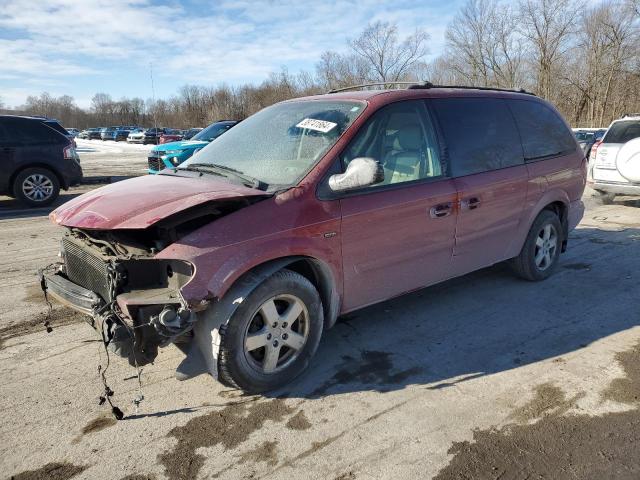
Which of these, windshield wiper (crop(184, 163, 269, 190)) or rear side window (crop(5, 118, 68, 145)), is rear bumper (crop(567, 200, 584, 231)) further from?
rear side window (crop(5, 118, 68, 145))

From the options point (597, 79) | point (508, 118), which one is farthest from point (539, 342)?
point (597, 79)

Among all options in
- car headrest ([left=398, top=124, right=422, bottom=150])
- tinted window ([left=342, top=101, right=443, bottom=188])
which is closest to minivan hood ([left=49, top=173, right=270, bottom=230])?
tinted window ([left=342, top=101, right=443, bottom=188])

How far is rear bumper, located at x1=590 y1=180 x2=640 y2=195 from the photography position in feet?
27.9

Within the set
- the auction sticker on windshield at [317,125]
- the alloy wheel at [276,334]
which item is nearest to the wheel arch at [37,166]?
the auction sticker on windshield at [317,125]

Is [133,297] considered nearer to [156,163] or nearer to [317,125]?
[317,125]

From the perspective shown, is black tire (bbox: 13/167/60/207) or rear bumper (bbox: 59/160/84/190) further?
rear bumper (bbox: 59/160/84/190)

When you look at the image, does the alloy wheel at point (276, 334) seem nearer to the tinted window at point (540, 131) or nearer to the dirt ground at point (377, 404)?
the dirt ground at point (377, 404)

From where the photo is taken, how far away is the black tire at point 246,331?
2.84 meters

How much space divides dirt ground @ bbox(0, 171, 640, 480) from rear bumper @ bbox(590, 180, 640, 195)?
4959 mm

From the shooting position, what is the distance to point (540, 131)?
4902 mm

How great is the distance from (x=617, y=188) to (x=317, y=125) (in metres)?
7.77

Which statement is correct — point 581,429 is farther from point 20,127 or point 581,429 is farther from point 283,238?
point 20,127

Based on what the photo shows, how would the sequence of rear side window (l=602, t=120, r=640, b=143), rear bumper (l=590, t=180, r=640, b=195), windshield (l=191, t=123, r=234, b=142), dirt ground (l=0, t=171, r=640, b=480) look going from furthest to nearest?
windshield (l=191, t=123, r=234, b=142) → rear side window (l=602, t=120, r=640, b=143) → rear bumper (l=590, t=180, r=640, b=195) → dirt ground (l=0, t=171, r=640, b=480)

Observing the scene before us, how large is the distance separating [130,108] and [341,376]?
104 metres
